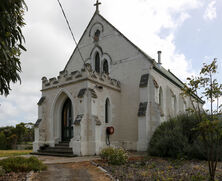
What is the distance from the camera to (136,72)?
1688cm

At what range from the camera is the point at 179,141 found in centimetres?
1129

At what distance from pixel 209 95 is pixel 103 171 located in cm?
443

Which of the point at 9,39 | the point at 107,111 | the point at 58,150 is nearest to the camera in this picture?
the point at 9,39

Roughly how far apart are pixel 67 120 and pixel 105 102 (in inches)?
124

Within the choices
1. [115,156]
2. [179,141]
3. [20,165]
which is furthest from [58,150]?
[179,141]

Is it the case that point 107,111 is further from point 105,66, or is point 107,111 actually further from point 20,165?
point 20,165

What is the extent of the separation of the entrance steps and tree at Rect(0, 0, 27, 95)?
7614mm

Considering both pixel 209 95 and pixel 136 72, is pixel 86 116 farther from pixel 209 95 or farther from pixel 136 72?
pixel 209 95

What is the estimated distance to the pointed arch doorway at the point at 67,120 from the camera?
15586 mm

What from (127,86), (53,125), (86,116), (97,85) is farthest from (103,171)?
(127,86)

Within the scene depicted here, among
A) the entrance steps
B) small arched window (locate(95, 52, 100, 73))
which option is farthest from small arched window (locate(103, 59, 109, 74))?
the entrance steps

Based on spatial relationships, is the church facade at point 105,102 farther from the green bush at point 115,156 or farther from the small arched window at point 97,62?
the green bush at point 115,156

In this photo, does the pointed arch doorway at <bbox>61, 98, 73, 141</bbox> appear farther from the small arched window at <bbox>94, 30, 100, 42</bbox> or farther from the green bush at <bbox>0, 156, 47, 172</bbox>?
the green bush at <bbox>0, 156, 47, 172</bbox>

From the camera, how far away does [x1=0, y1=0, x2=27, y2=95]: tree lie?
542 centimetres
